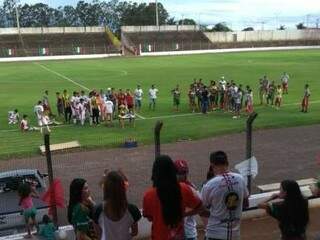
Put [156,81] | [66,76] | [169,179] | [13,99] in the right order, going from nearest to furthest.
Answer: [169,179], [13,99], [156,81], [66,76]

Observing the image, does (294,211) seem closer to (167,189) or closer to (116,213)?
(167,189)

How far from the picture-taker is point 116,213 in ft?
16.9

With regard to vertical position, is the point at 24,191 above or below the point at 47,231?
above

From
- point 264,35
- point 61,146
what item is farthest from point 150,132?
point 264,35

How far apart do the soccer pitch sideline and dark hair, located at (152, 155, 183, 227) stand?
48.9 feet

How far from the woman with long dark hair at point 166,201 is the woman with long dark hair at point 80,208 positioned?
3.72 feet

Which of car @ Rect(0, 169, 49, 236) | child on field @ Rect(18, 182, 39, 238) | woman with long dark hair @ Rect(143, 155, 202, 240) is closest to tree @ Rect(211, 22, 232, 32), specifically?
car @ Rect(0, 169, 49, 236)

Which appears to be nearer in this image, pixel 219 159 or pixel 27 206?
pixel 219 159

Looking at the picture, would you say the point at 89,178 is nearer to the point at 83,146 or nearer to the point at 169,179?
the point at 83,146

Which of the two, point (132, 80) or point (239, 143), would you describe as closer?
point (239, 143)

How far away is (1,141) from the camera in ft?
72.2

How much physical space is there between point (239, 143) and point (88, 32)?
83825 millimetres

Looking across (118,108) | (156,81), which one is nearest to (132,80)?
(156,81)

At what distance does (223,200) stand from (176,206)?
71 centimetres
